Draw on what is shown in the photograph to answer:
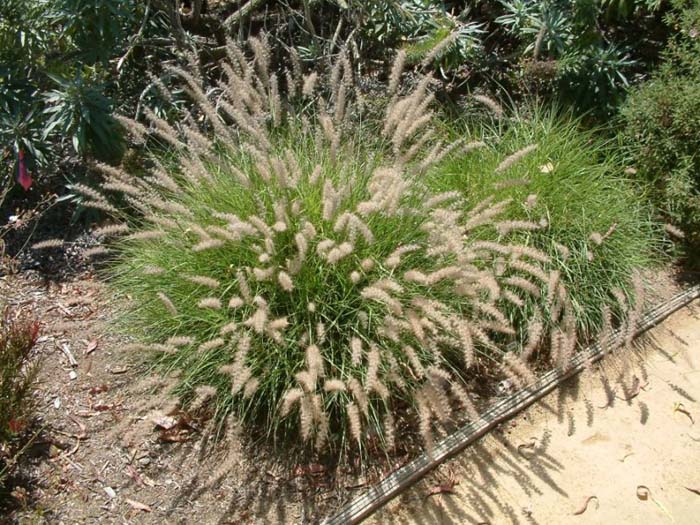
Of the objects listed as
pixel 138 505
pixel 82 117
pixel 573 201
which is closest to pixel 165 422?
pixel 138 505

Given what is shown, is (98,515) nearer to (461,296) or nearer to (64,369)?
(64,369)

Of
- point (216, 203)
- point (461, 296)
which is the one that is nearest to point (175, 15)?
point (216, 203)

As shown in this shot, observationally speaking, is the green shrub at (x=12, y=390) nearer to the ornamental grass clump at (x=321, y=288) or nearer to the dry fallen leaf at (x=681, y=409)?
the ornamental grass clump at (x=321, y=288)

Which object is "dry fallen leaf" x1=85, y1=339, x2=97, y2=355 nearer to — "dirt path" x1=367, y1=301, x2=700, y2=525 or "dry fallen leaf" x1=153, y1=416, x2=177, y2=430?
"dry fallen leaf" x1=153, y1=416, x2=177, y2=430

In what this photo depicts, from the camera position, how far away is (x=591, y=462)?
342cm

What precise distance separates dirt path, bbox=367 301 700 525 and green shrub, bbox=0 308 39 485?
65.5 inches

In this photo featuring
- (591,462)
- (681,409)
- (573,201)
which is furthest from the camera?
(573,201)

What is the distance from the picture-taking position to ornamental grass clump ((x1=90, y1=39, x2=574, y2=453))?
10.0 feet

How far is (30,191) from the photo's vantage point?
4703mm

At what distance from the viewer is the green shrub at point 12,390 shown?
3.07 metres

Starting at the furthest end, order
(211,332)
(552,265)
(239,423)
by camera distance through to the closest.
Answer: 1. (552,265)
2. (211,332)
3. (239,423)

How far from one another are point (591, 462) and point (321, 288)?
1.60 metres

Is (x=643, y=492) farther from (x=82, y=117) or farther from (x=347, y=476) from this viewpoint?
(x=82, y=117)

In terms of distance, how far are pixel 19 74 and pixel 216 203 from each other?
193cm
